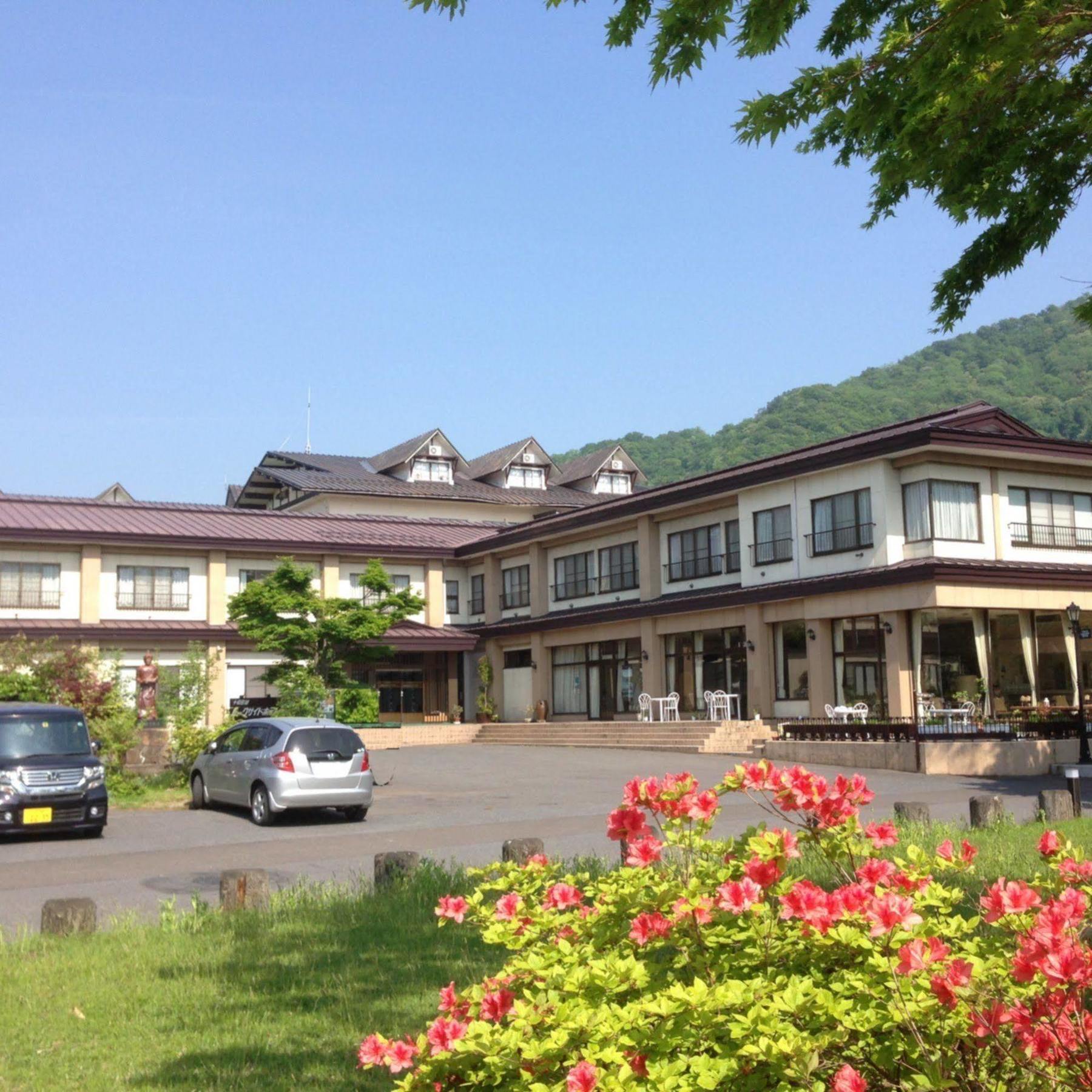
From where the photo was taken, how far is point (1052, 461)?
1296 inches

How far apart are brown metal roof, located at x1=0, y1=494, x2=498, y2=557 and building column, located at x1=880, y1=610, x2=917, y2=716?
23189 millimetres

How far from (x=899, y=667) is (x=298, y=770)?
17493mm

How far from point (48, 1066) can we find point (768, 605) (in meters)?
30.3

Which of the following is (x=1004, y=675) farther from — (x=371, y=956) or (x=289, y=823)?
(x=371, y=956)

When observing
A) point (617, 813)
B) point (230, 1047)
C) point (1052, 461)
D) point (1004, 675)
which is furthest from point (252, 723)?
point (1052, 461)

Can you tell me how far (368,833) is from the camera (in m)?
17.8

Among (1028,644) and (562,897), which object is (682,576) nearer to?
(1028,644)

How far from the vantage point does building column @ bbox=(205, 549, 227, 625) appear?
44.6 metres

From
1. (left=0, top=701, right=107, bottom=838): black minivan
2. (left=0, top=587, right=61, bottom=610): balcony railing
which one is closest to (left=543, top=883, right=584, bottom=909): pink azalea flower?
(left=0, top=701, right=107, bottom=838): black minivan

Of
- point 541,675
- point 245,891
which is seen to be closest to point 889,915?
point 245,891

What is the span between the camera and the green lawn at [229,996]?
598 cm

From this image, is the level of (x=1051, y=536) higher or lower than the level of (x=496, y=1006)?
higher

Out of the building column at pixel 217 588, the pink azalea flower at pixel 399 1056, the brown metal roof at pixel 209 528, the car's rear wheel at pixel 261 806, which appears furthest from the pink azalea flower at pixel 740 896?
the building column at pixel 217 588

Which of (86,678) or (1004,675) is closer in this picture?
(86,678)
